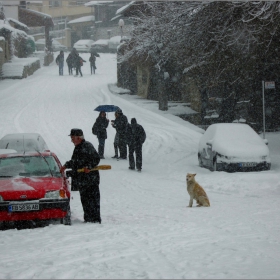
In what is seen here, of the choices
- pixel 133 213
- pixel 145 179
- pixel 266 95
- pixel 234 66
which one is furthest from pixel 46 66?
pixel 133 213

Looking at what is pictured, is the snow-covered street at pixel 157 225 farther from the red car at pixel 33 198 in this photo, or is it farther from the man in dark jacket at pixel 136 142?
the man in dark jacket at pixel 136 142

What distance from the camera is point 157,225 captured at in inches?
341

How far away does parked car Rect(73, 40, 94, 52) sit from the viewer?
2835cm

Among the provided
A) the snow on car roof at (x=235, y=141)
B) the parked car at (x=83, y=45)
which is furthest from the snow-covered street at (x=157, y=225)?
the parked car at (x=83, y=45)

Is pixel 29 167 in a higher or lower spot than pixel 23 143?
higher

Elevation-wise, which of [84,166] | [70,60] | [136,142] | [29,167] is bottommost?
[136,142]

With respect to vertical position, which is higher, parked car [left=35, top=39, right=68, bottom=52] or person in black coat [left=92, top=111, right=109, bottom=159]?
parked car [left=35, top=39, right=68, bottom=52]

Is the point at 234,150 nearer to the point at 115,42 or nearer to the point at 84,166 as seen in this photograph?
the point at 84,166

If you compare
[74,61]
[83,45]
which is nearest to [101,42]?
[83,45]

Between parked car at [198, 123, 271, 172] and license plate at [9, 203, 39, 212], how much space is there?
8.01 metres

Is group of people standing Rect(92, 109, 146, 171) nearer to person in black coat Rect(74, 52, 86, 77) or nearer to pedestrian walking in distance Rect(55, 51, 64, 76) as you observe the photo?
person in black coat Rect(74, 52, 86, 77)

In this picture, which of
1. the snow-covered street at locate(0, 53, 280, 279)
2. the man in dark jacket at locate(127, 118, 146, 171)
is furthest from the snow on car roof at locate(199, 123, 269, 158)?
the man in dark jacket at locate(127, 118, 146, 171)

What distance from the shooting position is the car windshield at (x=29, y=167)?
9.52 meters

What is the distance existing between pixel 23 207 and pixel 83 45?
22.7 metres
